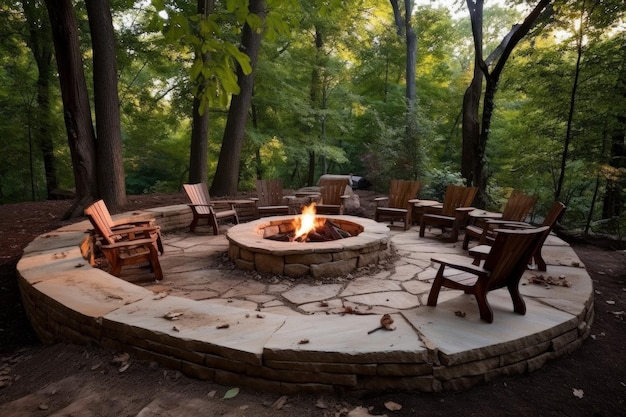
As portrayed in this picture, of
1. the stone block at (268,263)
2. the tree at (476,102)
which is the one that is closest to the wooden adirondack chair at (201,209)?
the stone block at (268,263)

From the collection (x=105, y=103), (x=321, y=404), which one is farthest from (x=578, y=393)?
(x=105, y=103)

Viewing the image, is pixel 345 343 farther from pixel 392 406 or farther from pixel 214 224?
pixel 214 224

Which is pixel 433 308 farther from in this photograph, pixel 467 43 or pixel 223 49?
pixel 467 43

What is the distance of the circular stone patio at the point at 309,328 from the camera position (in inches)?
76.9

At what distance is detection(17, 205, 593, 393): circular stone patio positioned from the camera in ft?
6.41

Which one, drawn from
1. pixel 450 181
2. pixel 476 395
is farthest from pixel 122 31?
pixel 476 395

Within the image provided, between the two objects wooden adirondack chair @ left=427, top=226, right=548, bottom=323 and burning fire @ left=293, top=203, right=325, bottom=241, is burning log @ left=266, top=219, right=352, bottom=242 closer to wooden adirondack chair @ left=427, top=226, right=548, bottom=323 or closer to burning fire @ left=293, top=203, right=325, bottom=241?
burning fire @ left=293, top=203, right=325, bottom=241

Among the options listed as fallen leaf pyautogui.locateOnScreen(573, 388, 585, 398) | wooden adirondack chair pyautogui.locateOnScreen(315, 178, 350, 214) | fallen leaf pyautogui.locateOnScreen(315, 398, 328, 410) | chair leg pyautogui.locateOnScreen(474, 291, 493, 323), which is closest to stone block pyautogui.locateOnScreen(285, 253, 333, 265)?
chair leg pyautogui.locateOnScreen(474, 291, 493, 323)

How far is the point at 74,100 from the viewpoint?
5793 millimetres

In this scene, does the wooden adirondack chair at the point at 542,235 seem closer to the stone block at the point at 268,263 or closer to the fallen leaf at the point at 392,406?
the fallen leaf at the point at 392,406

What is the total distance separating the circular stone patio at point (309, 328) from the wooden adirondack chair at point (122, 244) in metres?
0.26

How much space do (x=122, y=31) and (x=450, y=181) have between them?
9010mm

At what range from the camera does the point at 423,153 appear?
9359mm

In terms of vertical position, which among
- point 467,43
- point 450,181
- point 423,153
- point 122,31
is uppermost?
point 467,43
